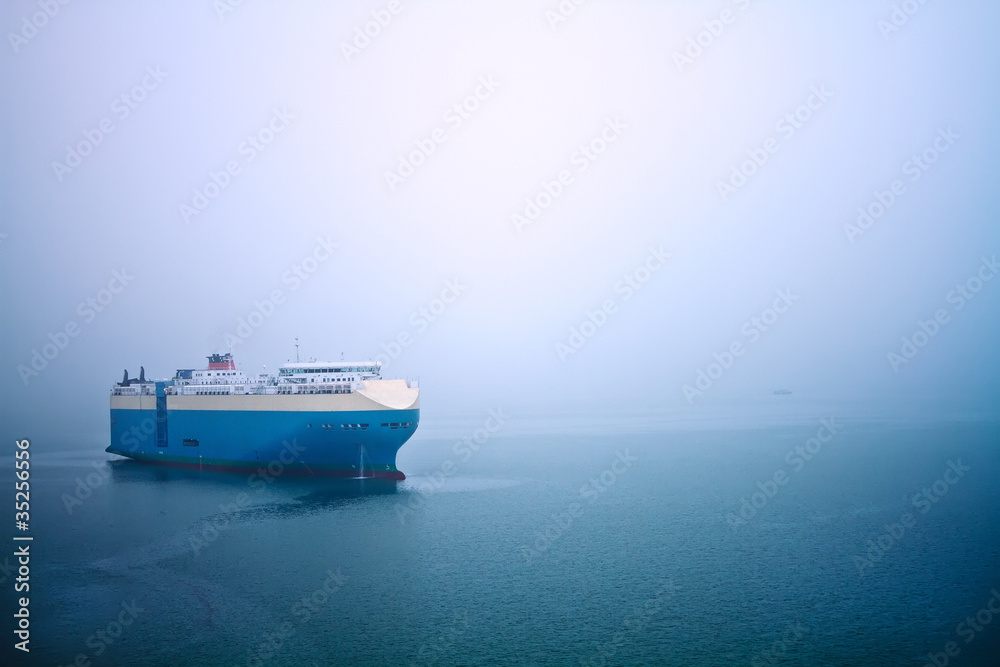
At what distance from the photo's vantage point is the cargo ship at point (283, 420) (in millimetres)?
40469

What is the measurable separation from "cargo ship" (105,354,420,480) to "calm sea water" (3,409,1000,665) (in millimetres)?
2133

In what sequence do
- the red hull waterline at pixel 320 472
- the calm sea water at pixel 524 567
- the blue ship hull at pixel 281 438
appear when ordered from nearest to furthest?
the calm sea water at pixel 524 567, the blue ship hull at pixel 281 438, the red hull waterline at pixel 320 472

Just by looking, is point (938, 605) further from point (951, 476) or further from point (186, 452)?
point (186, 452)

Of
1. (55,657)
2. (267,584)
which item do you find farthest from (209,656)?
(267,584)

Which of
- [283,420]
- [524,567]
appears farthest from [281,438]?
[524,567]

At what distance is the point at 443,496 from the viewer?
3834 cm

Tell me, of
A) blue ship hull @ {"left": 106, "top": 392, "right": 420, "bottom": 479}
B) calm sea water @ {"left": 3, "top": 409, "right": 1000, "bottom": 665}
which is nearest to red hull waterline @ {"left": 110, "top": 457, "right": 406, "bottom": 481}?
blue ship hull @ {"left": 106, "top": 392, "right": 420, "bottom": 479}

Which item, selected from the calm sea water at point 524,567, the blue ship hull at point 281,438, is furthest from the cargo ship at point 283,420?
the calm sea water at point 524,567

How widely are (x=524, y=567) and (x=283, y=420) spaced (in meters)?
22.0

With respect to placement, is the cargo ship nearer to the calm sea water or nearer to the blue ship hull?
the blue ship hull

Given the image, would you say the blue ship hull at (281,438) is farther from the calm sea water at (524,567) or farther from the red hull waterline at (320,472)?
the calm sea water at (524,567)

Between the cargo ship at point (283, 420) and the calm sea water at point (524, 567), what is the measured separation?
7.00ft

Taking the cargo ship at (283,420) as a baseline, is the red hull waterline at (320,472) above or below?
below

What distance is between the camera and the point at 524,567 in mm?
25594
